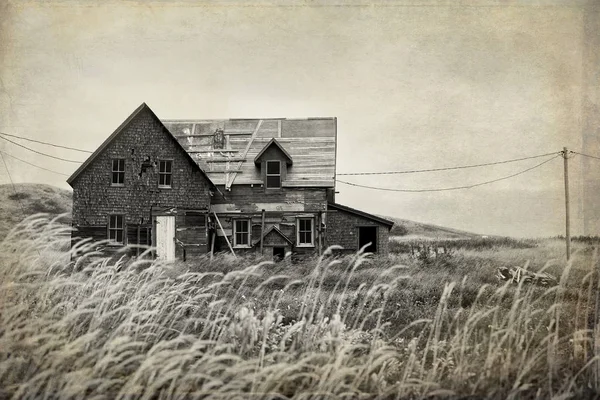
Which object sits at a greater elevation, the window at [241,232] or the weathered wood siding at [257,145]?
the weathered wood siding at [257,145]

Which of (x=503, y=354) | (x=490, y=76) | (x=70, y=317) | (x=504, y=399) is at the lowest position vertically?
(x=504, y=399)

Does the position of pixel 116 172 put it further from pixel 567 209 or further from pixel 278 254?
pixel 567 209

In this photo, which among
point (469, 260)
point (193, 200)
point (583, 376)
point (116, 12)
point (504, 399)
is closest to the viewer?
point (504, 399)

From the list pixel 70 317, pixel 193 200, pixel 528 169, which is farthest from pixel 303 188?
pixel 70 317

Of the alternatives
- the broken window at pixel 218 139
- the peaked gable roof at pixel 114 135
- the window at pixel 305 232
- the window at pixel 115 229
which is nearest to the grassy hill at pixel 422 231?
the window at pixel 305 232

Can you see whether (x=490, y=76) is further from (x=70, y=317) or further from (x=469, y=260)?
(x=70, y=317)

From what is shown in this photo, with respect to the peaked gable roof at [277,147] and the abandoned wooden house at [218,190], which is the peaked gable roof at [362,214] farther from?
the peaked gable roof at [277,147]

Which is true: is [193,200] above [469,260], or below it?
above
